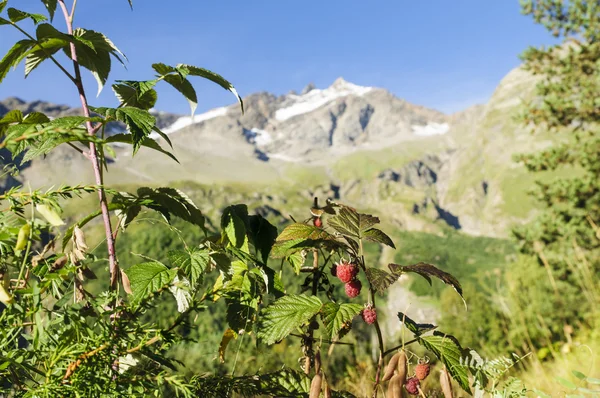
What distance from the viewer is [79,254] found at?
120 centimetres

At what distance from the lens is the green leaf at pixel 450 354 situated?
1353mm

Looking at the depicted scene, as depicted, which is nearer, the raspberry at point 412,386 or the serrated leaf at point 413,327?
the raspberry at point 412,386

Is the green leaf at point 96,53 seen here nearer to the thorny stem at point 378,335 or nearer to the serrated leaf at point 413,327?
the thorny stem at point 378,335

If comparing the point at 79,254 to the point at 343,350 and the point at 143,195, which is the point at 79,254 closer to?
the point at 143,195

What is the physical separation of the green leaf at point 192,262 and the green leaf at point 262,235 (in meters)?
0.34

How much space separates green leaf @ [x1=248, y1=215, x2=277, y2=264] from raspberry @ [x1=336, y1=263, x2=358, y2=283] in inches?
12.0

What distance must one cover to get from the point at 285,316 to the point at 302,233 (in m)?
0.29

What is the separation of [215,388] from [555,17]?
727 inches

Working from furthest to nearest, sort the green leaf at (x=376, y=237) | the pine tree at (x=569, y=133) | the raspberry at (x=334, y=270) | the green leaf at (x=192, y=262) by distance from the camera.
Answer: the pine tree at (x=569, y=133), the raspberry at (x=334, y=270), the green leaf at (x=376, y=237), the green leaf at (x=192, y=262)

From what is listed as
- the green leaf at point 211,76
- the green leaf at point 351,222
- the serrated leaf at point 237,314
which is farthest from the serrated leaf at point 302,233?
the green leaf at point 211,76

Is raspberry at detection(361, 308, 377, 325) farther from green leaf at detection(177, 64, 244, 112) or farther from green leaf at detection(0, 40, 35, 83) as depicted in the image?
green leaf at detection(0, 40, 35, 83)

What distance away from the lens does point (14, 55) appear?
5.11 feet

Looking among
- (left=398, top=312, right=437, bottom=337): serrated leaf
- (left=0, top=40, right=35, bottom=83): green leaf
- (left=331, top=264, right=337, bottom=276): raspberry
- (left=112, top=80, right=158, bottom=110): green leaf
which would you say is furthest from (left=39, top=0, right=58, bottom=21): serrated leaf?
(left=398, top=312, right=437, bottom=337): serrated leaf

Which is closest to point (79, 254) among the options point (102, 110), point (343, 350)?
point (102, 110)
